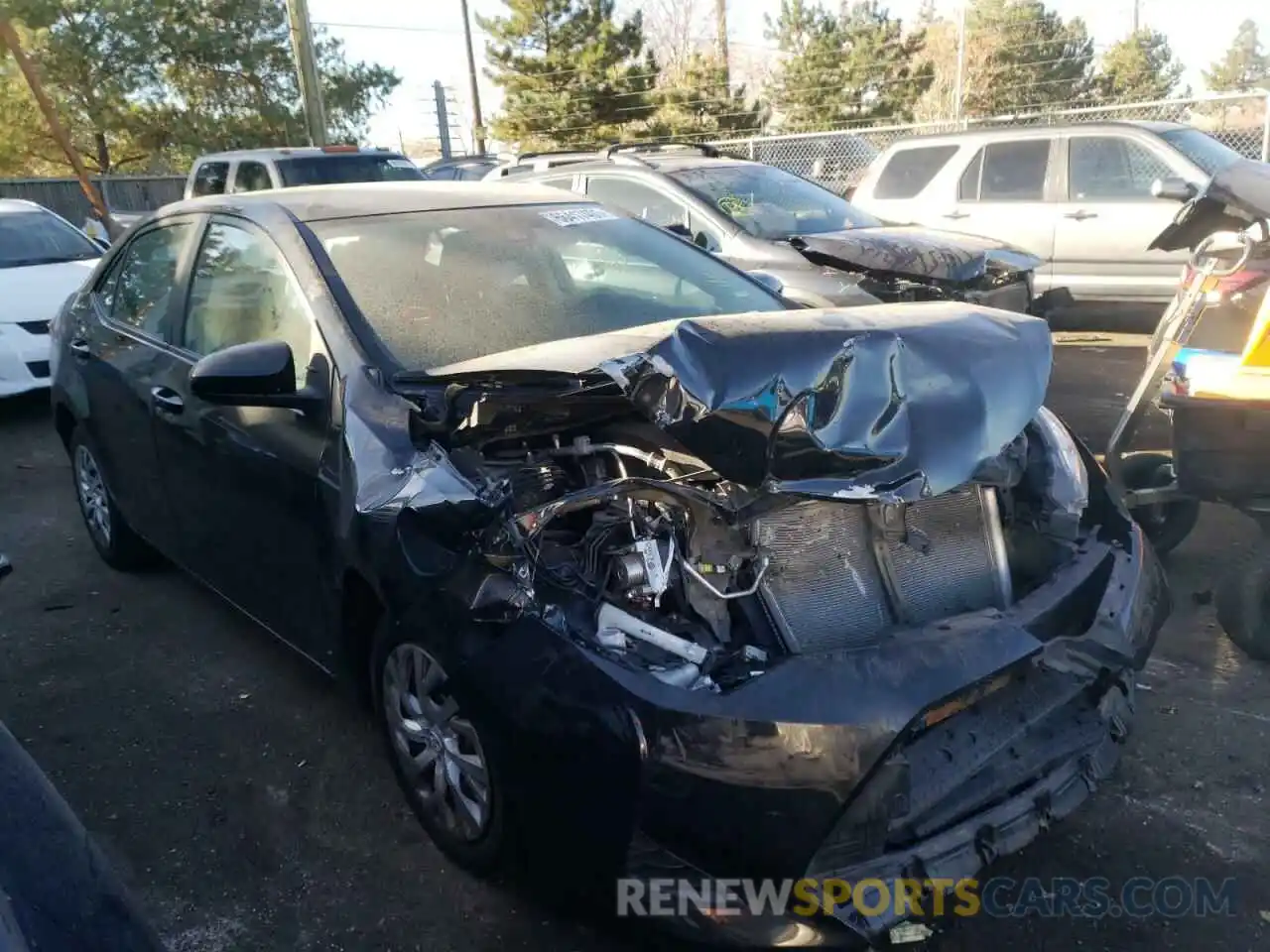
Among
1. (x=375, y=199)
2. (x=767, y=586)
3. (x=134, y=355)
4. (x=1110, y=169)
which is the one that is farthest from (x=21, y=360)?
(x=1110, y=169)

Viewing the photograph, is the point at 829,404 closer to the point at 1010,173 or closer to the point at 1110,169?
the point at 1110,169

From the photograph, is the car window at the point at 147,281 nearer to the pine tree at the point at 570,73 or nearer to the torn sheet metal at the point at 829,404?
the torn sheet metal at the point at 829,404

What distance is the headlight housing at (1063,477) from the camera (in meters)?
2.96

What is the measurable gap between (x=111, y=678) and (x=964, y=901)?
3.21m

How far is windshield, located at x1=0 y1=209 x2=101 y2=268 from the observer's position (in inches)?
355

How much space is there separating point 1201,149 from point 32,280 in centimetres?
979

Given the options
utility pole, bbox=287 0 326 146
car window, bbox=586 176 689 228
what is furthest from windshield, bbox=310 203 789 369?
utility pole, bbox=287 0 326 146

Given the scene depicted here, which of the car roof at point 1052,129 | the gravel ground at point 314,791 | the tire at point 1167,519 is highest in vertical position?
the car roof at point 1052,129

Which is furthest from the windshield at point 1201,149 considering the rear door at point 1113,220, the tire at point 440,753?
the tire at point 440,753

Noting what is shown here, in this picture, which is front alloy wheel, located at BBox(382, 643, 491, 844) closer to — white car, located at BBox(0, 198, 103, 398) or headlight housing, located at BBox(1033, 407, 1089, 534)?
headlight housing, located at BBox(1033, 407, 1089, 534)

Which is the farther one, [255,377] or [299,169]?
[299,169]

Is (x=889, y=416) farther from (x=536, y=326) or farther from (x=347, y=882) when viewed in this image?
(x=347, y=882)

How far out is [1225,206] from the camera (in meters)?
4.23

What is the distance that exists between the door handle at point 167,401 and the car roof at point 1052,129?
8190 mm
